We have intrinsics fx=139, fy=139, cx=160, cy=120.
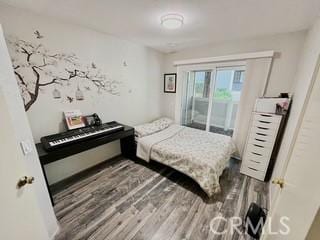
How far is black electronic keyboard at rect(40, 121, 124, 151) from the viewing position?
1.77m

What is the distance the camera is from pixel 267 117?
2.12 meters

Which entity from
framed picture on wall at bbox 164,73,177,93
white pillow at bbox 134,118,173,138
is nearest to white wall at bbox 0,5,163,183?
framed picture on wall at bbox 164,73,177,93

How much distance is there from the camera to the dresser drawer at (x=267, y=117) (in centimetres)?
204

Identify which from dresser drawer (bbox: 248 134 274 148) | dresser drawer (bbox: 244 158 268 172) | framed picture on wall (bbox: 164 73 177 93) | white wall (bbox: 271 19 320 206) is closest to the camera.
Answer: white wall (bbox: 271 19 320 206)

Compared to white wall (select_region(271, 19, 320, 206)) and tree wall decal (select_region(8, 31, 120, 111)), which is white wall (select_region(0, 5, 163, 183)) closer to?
tree wall decal (select_region(8, 31, 120, 111))

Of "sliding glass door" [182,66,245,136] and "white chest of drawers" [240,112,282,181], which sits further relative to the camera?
"sliding glass door" [182,66,245,136]

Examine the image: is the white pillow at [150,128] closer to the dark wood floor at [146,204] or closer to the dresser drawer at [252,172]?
the dark wood floor at [146,204]

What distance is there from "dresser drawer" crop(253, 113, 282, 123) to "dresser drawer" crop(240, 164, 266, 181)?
852mm

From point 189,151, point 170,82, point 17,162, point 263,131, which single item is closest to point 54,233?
point 17,162

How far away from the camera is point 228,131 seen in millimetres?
3891

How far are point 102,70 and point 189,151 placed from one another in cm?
206

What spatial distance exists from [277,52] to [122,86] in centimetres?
278

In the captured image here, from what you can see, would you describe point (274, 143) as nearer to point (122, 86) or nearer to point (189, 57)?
point (189, 57)

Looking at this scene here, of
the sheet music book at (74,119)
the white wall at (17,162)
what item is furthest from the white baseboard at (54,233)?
the sheet music book at (74,119)
